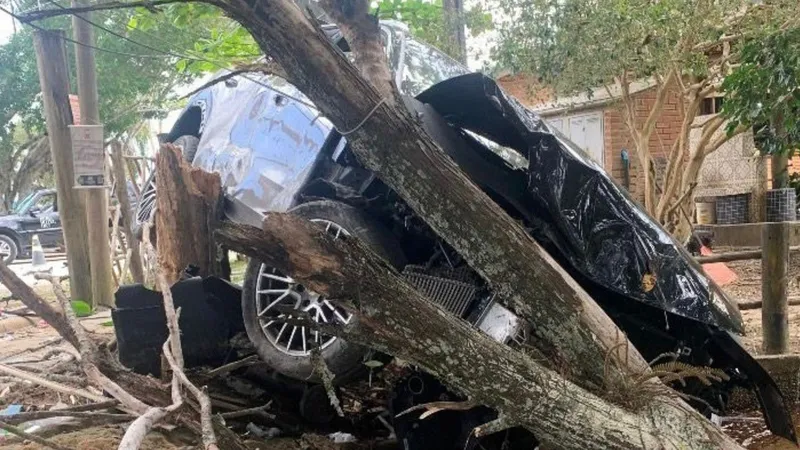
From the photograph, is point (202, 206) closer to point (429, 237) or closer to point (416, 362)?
point (429, 237)

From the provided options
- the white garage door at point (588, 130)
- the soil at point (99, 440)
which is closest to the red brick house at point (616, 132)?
the white garage door at point (588, 130)

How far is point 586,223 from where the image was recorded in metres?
3.89

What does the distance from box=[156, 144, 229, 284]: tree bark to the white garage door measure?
10554mm

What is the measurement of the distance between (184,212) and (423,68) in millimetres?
1906

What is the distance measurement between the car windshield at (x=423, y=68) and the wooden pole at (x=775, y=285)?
2.51 m

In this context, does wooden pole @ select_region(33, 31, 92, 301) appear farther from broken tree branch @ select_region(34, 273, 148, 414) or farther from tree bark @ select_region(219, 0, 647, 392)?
tree bark @ select_region(219, 0, 647, 392)

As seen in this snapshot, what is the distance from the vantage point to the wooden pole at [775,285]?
5.23 metres

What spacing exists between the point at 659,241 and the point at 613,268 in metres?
0.39

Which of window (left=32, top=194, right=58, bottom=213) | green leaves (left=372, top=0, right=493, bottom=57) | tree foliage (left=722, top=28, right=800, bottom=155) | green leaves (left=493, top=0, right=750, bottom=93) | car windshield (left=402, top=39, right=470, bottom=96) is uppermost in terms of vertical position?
green leaves (left=372, top=0, right=493, bottom=57)

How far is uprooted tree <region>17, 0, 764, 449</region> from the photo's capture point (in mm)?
2658

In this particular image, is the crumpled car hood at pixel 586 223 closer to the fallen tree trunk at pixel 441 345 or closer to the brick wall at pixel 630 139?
the fallen tree trunk at pixel 441 345

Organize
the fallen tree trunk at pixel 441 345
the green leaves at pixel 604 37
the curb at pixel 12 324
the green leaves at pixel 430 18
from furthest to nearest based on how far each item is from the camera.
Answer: the green leaves at pixel 430 18, the green leaves at pixel 604 37, the curb at pixel 12 324, the fallen tree trunk at pixel 441 345

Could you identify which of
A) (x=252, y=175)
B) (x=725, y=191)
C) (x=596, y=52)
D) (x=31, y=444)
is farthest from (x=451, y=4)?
(x=31, y=444)

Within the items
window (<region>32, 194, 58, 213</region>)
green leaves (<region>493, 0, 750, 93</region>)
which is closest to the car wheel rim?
green leaves (<region>493, 0, 750, 93</region>)
